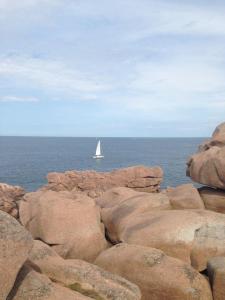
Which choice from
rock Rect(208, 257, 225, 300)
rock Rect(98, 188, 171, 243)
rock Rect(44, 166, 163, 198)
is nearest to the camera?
rock Rect(208, 257, 225, 300)

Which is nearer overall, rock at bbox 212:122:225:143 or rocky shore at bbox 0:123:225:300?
rocky shore at bbox 0:123:225:300

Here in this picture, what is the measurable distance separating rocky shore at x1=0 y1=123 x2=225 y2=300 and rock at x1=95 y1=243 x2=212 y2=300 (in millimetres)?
28

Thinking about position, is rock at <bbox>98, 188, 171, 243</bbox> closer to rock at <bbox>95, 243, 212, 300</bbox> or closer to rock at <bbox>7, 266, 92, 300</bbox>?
rock at <bbox>95, 243, 212, 300</bbox>

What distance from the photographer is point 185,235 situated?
48.5 feet

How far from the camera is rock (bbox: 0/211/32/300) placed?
9109mm

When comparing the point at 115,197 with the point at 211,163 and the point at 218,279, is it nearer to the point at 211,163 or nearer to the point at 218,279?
the point at 211,163

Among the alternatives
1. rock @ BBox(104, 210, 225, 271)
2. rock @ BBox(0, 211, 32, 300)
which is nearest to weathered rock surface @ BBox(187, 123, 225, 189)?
rock @ BBox(104, 210, 225, 271)

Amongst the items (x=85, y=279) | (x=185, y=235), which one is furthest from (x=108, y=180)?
(x=85, y=279)

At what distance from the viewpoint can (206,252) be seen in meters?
14.5

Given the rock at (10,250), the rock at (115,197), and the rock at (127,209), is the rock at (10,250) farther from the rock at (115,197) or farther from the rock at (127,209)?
the rock at (115,197)

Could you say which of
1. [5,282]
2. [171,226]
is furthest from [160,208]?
[5,282]

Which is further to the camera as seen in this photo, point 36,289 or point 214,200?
point 214,200

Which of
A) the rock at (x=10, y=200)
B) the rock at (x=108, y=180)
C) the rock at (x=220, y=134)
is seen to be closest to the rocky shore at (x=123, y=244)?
the rock at (x=220, y=134)

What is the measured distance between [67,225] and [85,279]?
5.41 m
